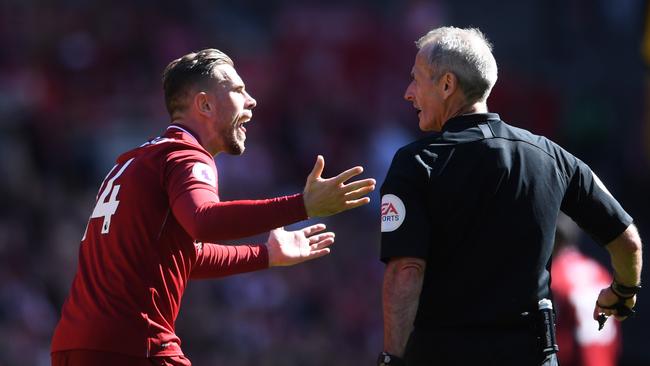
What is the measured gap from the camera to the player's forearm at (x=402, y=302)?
4.38 metres

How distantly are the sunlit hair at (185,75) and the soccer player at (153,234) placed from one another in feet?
0.47

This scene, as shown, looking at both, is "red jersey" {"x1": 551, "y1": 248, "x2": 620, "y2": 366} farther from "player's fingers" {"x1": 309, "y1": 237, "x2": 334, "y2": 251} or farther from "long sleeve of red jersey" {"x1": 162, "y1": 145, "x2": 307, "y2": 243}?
"long sleeve of red jersey" {"x1": 162, "y1": 145, "x2": 307, "y2": 243}

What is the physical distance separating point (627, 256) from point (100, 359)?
2167 millimetres

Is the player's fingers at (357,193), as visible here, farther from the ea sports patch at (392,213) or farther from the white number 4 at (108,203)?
the white number 4 at (108,203)

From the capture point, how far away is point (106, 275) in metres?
4.66

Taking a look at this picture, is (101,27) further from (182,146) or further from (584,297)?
(182,146)

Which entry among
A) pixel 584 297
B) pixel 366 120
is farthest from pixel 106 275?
pixel 366 120

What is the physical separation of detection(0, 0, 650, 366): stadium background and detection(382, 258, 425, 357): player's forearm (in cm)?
625

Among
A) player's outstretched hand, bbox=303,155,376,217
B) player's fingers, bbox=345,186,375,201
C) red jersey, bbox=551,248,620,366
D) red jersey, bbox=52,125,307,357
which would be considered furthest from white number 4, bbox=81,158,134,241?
red jersey, bbox=551,248,620,366

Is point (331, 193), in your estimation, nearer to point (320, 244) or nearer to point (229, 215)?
point (229, 215)

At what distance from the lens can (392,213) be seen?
4.46m

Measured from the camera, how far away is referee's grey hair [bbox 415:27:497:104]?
15.0ft

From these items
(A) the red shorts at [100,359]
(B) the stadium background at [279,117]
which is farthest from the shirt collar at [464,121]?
(B) the stadium background at [279,117]

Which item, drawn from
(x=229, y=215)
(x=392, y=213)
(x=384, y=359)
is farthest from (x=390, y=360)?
(x=229, y=215)
